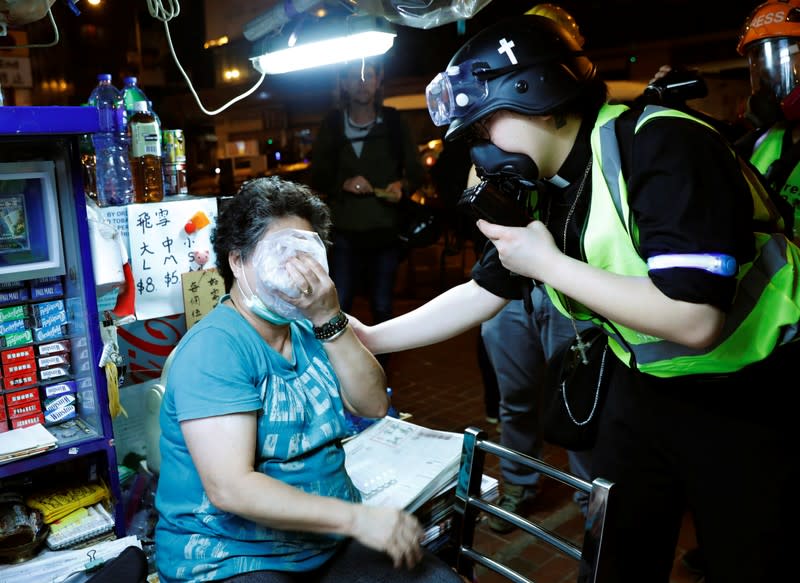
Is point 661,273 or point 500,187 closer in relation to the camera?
point 661,273

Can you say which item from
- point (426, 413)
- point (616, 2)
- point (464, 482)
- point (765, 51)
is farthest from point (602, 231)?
point (616, 2)

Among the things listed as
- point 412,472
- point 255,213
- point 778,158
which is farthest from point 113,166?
point 778,158

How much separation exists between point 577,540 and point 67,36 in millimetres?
8022

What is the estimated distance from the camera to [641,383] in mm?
1788

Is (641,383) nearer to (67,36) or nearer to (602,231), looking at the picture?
(602,231)

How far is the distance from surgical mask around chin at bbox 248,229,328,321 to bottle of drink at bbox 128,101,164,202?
87 centimetres

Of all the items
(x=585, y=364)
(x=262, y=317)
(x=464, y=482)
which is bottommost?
(x=464, y=482)

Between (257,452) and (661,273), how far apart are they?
1053mm

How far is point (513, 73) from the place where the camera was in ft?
5.24

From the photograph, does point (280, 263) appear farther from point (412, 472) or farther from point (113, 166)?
point (113, 166)

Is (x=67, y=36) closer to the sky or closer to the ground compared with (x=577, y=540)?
closer to the sky

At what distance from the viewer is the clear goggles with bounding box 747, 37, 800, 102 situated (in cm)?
267

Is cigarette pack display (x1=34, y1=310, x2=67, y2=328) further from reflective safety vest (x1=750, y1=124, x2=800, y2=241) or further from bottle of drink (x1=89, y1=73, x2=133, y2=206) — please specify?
reflective safety vest (x1=750, y1=124, x2=800, y2=241)

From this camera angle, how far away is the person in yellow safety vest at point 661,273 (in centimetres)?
135
